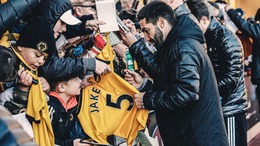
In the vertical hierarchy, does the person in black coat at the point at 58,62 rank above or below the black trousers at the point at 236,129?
above

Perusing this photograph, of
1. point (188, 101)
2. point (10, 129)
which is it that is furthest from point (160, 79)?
point (10, 129)

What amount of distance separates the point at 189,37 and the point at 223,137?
0.85 metres

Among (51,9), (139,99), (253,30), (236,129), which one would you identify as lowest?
(236,129)

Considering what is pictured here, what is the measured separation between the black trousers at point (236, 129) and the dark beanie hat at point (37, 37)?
2.48 metres

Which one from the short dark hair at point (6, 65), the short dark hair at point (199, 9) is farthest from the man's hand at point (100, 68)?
the short dark hair at point (199, 9)

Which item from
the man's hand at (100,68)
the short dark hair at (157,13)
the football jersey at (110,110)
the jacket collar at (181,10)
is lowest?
the football jersey at (110,110)

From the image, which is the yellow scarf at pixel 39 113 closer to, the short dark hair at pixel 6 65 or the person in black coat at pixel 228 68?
the short dark hair at pixel 6 65

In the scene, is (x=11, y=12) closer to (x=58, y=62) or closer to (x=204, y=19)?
(x=58, y=62)

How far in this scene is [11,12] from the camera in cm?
334

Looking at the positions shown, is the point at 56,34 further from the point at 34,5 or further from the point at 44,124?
the point at 44,124

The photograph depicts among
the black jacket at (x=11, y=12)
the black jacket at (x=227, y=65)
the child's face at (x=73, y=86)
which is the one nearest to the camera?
the black jacket at (x=11, y=12)

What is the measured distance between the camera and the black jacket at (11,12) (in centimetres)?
331

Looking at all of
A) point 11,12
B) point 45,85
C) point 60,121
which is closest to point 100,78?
point 60,121

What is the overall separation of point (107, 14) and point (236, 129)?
7.13ft
